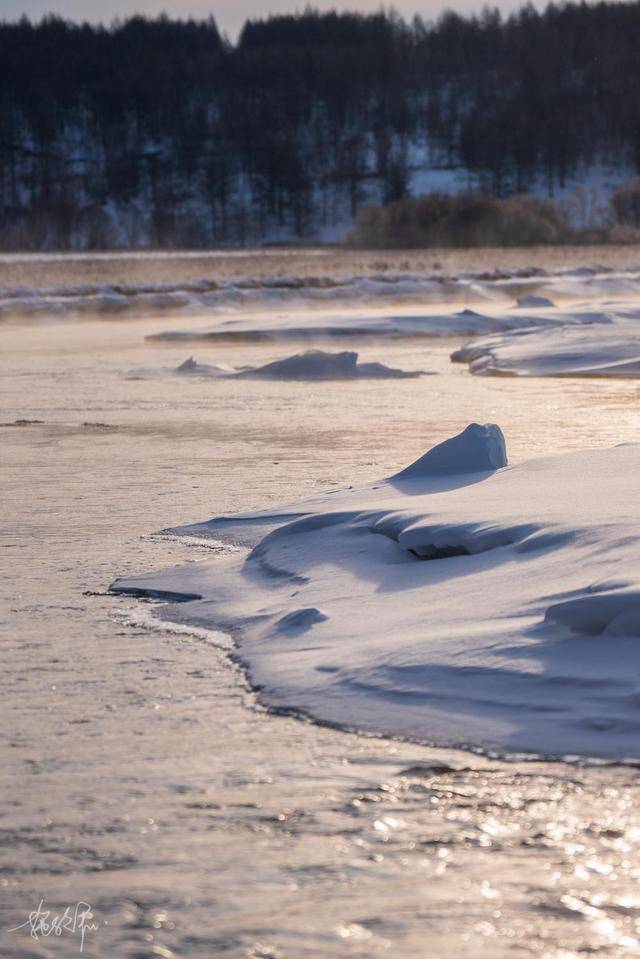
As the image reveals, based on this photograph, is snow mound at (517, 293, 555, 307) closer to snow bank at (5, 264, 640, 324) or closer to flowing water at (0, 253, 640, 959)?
snow bank at (5, 264, 640, 324)

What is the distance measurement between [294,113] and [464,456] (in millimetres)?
77396

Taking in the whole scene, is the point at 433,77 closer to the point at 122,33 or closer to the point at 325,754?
the point at 122,33

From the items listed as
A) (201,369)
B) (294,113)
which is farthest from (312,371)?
(294,113)

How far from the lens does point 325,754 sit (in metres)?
2.84

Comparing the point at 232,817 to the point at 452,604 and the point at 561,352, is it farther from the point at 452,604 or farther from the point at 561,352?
the point at 561,352

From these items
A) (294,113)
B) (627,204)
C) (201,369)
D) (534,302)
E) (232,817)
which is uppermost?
(294,113)

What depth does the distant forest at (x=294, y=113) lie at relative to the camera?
2815 inches

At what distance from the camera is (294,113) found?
80062 mm

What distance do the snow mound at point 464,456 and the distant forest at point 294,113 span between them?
2215 inches

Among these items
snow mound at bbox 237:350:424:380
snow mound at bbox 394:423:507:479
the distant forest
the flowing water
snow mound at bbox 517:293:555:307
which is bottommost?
snow mound at bbox 517:293:555:307

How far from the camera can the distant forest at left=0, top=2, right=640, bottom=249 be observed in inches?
2815

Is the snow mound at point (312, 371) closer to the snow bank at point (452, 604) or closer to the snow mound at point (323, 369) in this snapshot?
the snow mound at point (323, 369)

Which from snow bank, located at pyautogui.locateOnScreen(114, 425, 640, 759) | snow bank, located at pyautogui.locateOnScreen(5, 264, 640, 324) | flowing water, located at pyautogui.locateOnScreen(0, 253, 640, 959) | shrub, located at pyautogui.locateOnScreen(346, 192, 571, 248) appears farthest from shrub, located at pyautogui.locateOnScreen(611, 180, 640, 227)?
flowing water, located at pyautogui.locateOnScreen(0, 253, 640, 959)

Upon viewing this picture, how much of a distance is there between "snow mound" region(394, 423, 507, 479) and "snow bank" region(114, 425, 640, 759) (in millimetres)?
189
